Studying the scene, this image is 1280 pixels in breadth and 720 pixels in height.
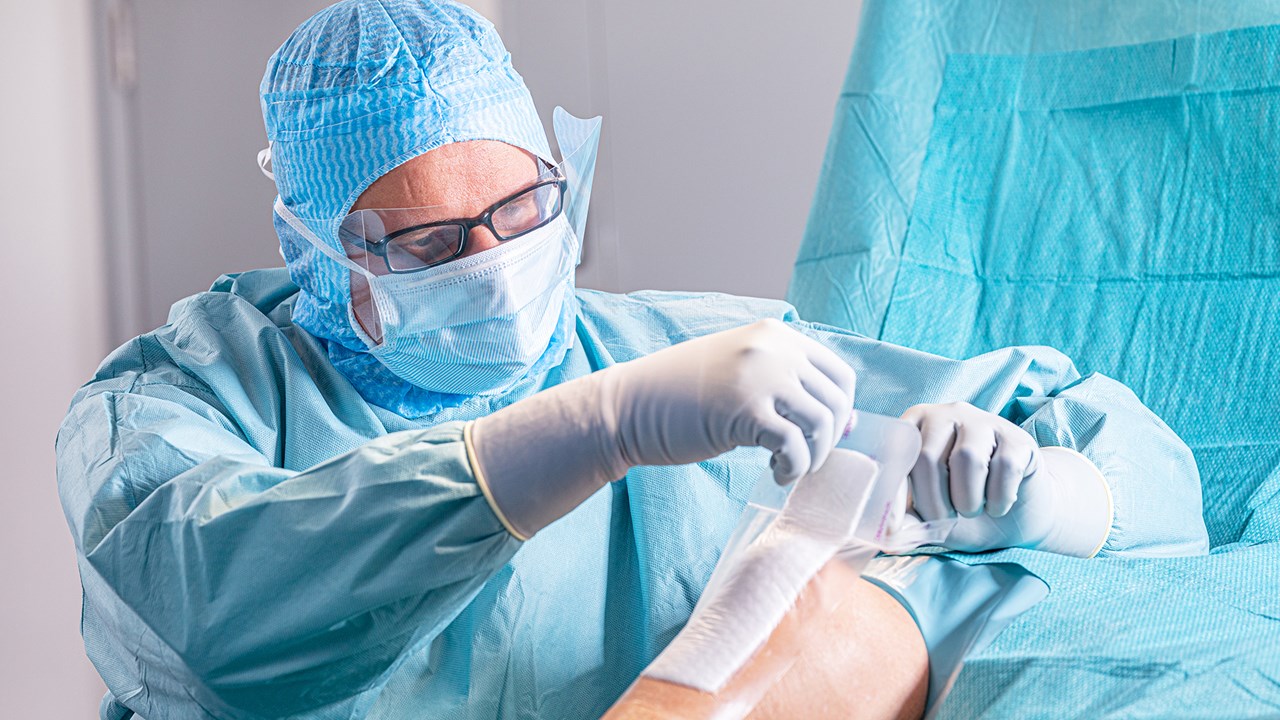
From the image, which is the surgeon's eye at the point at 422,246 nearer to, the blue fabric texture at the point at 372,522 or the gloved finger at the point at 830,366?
the blue fabric texture at the point at 372,522

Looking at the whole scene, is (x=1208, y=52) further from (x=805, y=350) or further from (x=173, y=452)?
(x=173, y=452)

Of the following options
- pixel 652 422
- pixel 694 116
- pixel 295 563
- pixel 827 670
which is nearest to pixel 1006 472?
pixel 827 670

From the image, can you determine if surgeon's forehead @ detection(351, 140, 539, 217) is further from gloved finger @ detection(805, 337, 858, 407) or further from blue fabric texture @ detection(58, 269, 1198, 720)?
gloved finger @ detection(805, 337, 858, 407)

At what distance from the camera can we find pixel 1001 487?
3.37 ft

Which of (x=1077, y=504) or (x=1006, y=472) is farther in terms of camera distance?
(x=1077, y=504)

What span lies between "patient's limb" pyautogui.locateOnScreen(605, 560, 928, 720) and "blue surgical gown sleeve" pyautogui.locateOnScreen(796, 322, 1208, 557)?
390 millimetres

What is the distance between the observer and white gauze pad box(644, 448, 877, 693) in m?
0.81

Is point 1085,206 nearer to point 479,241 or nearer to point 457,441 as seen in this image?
point 479,241

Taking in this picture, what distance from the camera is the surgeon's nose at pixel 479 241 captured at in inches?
43.8

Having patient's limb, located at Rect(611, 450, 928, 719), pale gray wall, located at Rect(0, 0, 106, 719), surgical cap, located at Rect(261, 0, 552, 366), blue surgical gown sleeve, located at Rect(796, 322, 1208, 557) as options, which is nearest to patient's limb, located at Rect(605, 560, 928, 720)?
patient's limb, located at Rect(611, 450, 928, 719)

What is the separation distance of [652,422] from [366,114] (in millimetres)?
538

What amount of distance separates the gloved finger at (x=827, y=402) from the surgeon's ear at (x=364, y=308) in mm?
538

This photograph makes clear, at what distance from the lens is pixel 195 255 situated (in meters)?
2.15

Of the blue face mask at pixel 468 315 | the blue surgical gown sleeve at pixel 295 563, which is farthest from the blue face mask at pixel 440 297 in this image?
the blue surgical gown sleeve at pixel 295 563
